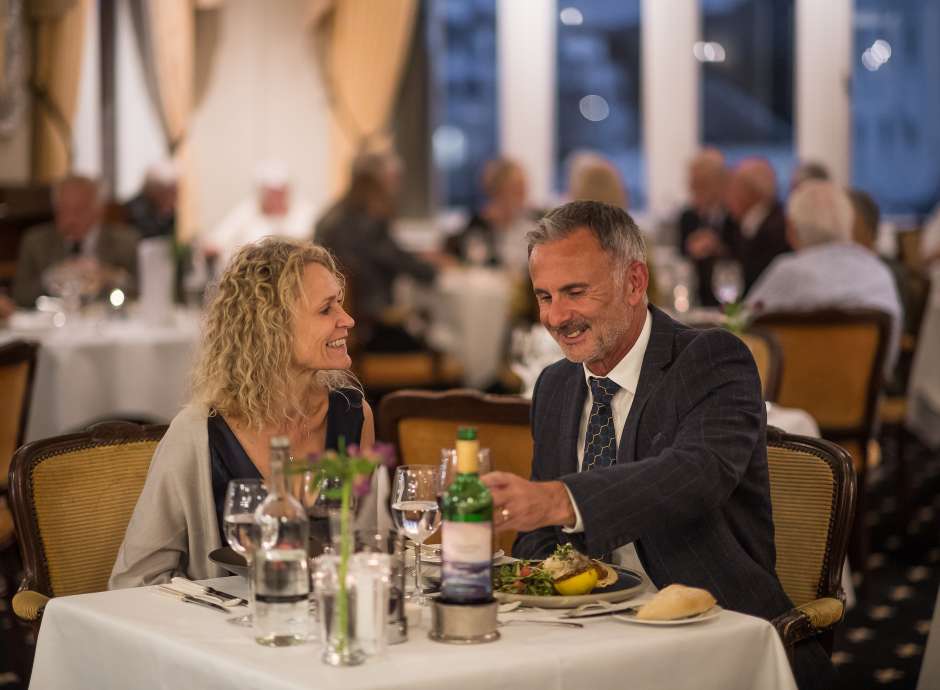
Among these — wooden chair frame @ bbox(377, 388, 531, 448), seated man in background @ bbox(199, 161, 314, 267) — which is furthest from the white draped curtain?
wooden chair frame @ bbox(377, 388, 531, 448)

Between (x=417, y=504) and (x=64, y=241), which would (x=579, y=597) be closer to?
(x=417, y=504)

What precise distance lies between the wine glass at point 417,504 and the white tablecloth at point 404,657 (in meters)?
0.23

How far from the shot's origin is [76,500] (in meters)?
2.75

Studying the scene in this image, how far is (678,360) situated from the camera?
236 centimetres

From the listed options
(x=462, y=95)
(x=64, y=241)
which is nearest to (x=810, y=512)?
(x=64, y=241)

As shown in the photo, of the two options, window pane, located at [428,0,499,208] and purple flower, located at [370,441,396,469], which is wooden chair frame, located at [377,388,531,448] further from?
window pane, located at [428,0,499,208]

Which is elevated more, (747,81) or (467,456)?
(747,81)

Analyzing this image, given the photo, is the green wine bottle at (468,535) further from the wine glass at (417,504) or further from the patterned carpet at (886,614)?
the patterned carpet at (886,614)

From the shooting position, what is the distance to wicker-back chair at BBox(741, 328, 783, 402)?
4277mm

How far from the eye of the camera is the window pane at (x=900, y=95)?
10305mm

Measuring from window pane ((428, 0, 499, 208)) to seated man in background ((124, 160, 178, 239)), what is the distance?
269 cm

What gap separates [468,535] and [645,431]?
63 centimetres

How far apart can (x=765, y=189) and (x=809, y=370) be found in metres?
3.08

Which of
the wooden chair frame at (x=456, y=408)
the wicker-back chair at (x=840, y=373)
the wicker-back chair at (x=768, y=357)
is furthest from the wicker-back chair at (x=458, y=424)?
the wicker-back chair at (x=840, y=373)
